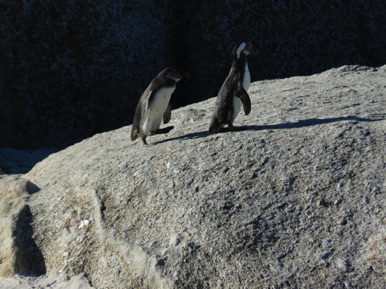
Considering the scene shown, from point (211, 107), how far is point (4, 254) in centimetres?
242

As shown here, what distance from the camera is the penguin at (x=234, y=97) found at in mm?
5836

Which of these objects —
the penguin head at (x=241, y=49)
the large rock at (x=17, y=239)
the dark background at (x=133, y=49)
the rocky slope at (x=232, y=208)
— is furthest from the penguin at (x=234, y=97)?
the dark background at (x=133, y=49)

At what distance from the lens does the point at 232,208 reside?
488cm

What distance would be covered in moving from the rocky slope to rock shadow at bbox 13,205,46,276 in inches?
0.7

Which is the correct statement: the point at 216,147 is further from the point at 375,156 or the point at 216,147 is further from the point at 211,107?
the point at 211,107

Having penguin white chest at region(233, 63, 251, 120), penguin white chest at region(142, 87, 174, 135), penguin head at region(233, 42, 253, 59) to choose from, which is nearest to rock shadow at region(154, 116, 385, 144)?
penguin white chest at region(233, 63, 251, 120)

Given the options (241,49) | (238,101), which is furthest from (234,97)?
(241,49)

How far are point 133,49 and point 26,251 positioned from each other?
4.44 meters

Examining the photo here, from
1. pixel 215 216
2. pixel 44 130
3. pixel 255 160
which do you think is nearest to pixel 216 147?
pixel 255 160

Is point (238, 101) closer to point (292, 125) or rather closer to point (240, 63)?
point (240, 63)

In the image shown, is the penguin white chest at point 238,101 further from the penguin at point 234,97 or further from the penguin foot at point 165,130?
the penguin foot at point 165,130

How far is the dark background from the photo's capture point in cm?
887

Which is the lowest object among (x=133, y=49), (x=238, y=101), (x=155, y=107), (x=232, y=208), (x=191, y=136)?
(x=232, y=208)

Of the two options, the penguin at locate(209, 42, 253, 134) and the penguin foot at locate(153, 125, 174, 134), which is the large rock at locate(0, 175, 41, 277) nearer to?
the penguin foot at locate(153, 125, 174, 134)
